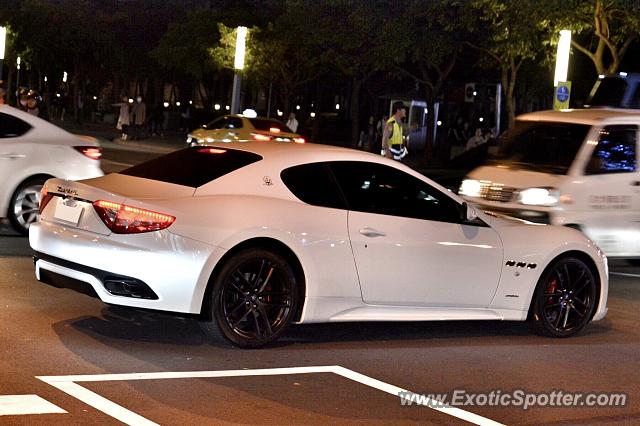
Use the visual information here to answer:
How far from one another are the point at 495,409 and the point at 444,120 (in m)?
39.0

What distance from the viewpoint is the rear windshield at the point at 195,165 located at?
28.5 feet

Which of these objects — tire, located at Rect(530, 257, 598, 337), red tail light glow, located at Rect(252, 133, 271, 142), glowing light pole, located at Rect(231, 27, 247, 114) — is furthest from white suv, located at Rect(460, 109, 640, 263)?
glowing light pole, located at Rect(231, 27, 247, 114)

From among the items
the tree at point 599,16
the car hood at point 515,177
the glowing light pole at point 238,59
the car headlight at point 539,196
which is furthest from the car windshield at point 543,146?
the glowing light pole at point 238,59

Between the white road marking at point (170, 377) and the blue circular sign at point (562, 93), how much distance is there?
1646 centimetres

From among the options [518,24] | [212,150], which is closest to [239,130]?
[518,24]

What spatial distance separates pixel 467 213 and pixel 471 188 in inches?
200

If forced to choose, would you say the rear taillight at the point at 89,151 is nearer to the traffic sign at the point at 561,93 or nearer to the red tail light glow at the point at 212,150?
the red tail light glow at the point at 212,150

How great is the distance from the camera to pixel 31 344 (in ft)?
26.6

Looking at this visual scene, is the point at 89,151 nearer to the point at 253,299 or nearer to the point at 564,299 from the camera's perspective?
the point at 253,299

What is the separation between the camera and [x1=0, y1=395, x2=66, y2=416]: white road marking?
6.42 meters

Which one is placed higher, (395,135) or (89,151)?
(395,135)

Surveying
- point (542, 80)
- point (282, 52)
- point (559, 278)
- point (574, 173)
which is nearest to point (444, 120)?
point (542, 80)

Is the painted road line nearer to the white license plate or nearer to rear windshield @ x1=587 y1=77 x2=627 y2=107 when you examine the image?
the white license plate

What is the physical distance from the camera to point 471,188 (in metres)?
14.3
